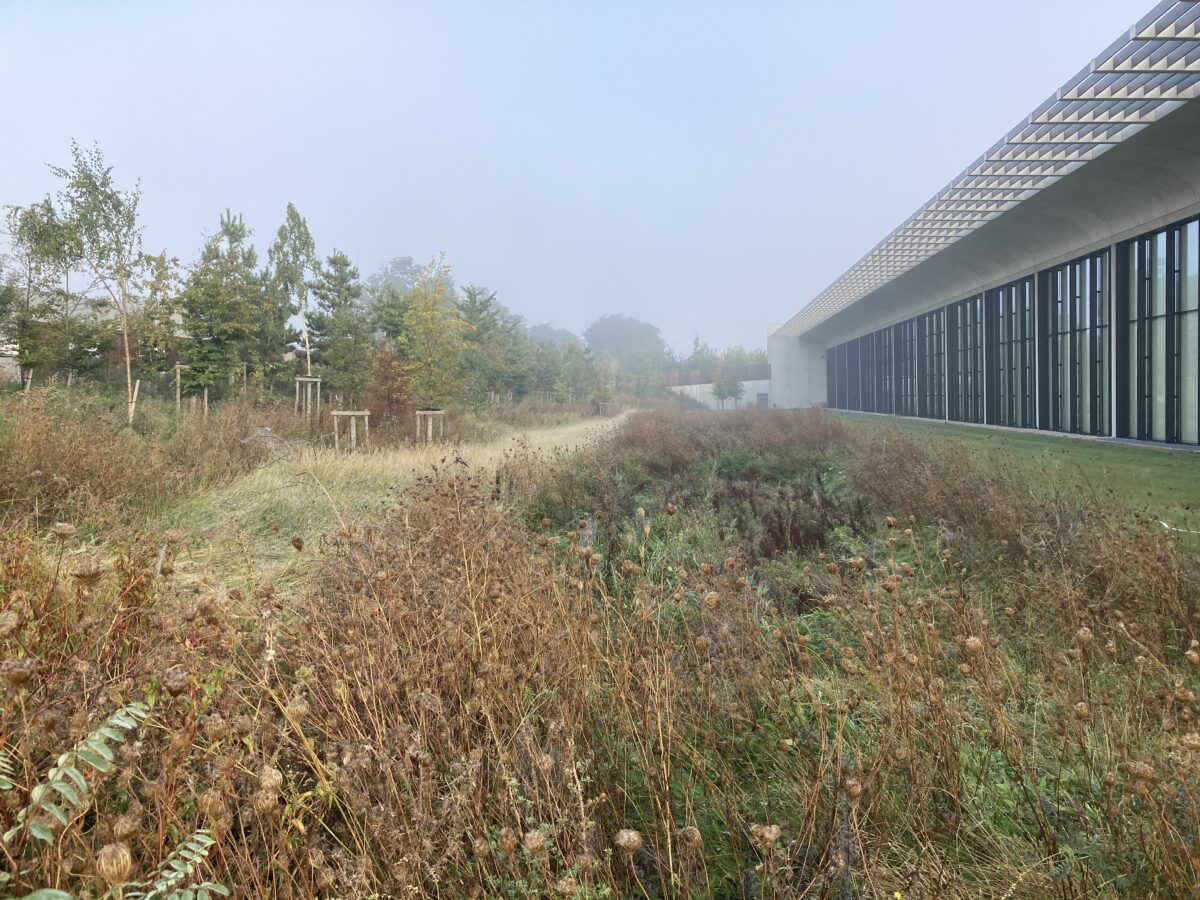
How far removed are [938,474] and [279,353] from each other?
2162 cm

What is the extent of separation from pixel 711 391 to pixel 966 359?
39.5m

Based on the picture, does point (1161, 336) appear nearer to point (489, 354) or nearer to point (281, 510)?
point (281, 510)

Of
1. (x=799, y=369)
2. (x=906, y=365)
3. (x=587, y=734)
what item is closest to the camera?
(x=587, y=734)

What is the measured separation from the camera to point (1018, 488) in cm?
671

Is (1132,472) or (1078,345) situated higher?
(1078,345)

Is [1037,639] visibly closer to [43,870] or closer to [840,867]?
[840,867]

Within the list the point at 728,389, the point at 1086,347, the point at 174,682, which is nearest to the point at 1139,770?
the point at 174,682

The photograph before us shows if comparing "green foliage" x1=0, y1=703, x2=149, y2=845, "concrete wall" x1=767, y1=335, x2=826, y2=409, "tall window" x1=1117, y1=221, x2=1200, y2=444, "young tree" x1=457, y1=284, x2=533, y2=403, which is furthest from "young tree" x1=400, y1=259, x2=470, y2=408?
"concrete wall" x1=767, y1=335, x2=826, y2=409

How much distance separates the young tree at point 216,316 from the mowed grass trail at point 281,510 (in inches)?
442

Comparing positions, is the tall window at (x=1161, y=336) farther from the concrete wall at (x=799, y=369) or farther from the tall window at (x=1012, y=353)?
the concrete wall at (x=799, y=369)

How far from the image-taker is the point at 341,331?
2409cm

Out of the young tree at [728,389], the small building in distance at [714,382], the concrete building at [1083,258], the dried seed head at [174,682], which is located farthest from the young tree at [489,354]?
the small building in distance at [714,382]

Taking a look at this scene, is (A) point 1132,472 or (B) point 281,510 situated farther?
(A) point 1132,472

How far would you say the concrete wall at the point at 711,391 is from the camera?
224 feet
